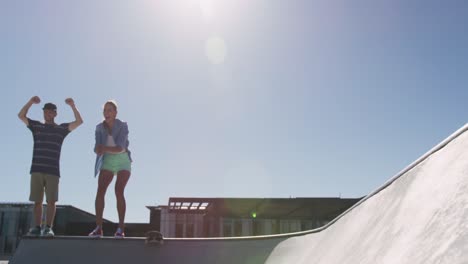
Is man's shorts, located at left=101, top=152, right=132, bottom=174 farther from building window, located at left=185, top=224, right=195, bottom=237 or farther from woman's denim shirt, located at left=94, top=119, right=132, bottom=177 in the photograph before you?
building window, located at left=185, top=224, right=195, bottom=237

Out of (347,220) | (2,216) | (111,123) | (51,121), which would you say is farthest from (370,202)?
(2,216)

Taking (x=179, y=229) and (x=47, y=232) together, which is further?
(x=179, y=229)

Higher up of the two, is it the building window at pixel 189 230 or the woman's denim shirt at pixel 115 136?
the woman's denim shirt at pixel 115 136

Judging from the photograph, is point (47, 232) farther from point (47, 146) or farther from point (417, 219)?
point (417, 219)

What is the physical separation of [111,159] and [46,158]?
76 cm

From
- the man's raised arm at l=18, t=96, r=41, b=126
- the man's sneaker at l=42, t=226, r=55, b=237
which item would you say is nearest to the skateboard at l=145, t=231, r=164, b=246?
the man's sneaker at l=42, t=226, r=55, b=237

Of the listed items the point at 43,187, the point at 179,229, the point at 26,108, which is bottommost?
the point at 179,229

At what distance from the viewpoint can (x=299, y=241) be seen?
3568 mm

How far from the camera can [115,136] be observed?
455cm

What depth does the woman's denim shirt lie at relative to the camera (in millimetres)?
4500

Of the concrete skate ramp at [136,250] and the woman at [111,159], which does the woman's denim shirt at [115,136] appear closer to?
the woman at [111,159]

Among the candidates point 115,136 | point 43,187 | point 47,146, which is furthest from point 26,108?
point 115,136

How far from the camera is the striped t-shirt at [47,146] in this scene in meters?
4.58

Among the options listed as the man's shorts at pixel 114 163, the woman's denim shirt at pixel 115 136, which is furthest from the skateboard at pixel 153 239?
the woman's denim shirt at pixel 115 136
